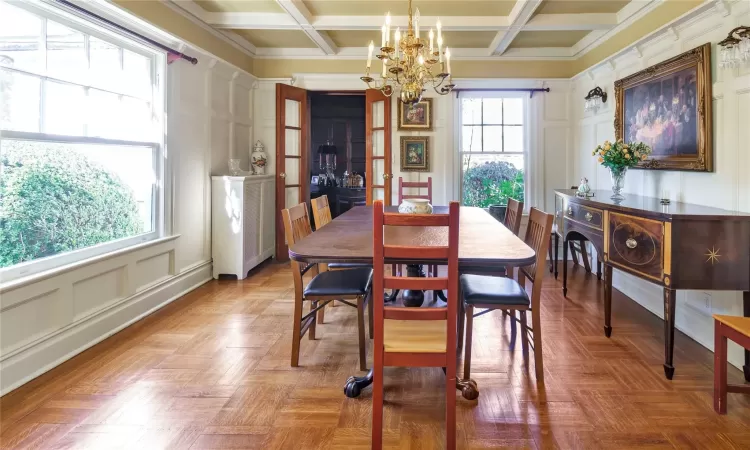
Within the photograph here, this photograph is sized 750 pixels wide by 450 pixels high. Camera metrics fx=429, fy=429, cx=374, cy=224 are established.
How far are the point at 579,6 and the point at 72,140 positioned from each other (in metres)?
4.44

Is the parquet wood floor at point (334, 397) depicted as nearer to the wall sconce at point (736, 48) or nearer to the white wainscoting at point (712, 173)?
the white wainscoting at point (712, 173)

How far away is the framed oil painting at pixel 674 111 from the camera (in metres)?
3.00

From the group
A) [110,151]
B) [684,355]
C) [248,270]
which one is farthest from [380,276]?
[248,270]

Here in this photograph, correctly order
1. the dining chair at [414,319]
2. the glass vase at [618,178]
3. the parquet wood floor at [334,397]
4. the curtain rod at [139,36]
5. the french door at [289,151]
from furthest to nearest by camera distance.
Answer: the french door at [289,151] → the glass vase at [618,178] → the curtain rod at [139,36] → the parquet wood floor at [334,397] → the dining chair at [414,319]

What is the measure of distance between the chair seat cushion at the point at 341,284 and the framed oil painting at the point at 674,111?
2.53 metres

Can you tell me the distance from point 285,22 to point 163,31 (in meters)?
1.23

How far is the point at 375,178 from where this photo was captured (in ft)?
19.4

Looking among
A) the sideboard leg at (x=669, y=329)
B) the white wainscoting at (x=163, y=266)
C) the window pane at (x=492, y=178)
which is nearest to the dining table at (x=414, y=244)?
the sideboard leg at (x=669, y=329)

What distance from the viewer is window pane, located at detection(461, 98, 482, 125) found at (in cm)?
589

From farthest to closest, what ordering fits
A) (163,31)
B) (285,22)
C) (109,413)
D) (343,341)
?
(285,22)
(163,31)
(343,341)
(109,413)

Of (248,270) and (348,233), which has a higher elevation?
(348,233)

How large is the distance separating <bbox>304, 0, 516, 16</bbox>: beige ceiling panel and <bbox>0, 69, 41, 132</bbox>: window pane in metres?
2.43

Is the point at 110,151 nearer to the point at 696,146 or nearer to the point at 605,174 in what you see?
the point at 696,146

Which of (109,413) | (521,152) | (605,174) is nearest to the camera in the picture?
(109,413)
